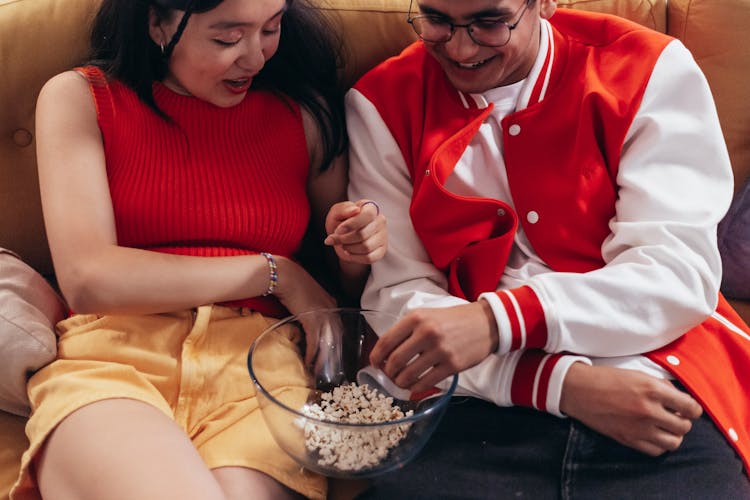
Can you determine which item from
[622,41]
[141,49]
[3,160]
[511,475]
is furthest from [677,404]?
[3,160]

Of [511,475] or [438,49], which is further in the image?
[438,49]

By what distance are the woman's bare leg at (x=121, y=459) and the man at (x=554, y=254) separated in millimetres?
310

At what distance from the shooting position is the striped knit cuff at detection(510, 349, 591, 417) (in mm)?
1241

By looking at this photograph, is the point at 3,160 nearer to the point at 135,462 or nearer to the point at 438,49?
the point at 135,462

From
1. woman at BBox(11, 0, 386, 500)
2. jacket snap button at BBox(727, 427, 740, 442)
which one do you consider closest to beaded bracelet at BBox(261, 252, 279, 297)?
woman at BBox(11, 0, 386, 500)

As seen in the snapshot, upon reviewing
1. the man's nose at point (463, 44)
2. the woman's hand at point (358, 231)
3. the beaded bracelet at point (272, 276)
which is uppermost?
the man's nose at point (463, 44)

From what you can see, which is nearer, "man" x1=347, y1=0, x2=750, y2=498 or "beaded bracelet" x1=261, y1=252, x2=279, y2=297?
"man" x1=347, y1=0, x2=750, y2=498

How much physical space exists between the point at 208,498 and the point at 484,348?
47cm

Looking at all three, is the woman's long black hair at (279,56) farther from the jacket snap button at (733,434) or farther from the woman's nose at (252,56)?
the jacket snap button at (733,434)

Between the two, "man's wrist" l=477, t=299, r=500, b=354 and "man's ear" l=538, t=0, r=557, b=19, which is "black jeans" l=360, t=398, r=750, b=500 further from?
"man's ear" l=538, t=0, r=557, b=19

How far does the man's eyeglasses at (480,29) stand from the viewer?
4.28 ft

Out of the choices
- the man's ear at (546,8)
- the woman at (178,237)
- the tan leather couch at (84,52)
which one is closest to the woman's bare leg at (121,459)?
the woman at (178,237)

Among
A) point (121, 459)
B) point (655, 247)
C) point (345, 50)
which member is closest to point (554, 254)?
point (655, 247)

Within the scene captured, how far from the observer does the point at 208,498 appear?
1.14m
